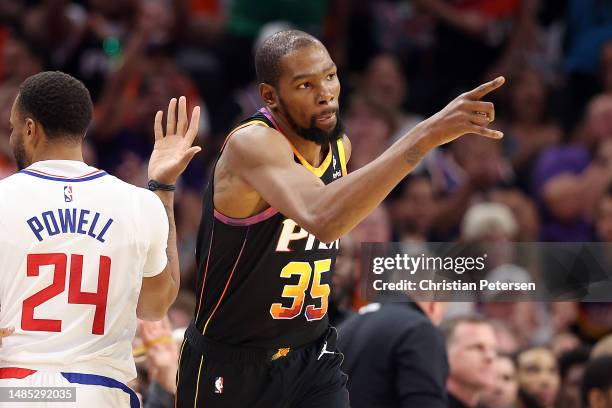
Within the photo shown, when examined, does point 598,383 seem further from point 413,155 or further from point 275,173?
point 413,155

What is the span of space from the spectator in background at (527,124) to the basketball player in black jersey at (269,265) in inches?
221

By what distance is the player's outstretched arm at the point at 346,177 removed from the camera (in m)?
4.28

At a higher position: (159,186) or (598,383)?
(159,186)

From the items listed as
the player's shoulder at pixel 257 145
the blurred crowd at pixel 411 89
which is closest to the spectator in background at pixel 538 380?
the blurred crowd at pixel 411 89

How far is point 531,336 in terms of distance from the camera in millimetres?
9094

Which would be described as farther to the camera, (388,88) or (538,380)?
(388,88)

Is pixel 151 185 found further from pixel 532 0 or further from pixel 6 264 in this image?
pixel 532 0

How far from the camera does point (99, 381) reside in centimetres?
454

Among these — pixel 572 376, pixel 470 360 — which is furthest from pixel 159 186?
pixel 572 376

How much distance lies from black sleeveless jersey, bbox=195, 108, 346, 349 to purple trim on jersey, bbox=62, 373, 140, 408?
64cm

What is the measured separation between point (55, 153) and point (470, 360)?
3457 millimetres

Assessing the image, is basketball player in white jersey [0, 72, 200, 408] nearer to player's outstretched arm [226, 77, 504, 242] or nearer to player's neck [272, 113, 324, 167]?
player's outstretched arm [226, 77, 504, 242]

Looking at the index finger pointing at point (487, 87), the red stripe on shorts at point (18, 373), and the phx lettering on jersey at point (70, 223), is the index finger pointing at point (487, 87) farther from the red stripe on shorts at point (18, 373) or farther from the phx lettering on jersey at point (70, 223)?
the red stripe on shorts at point (18, 373)

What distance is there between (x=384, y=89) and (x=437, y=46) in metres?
0.97
